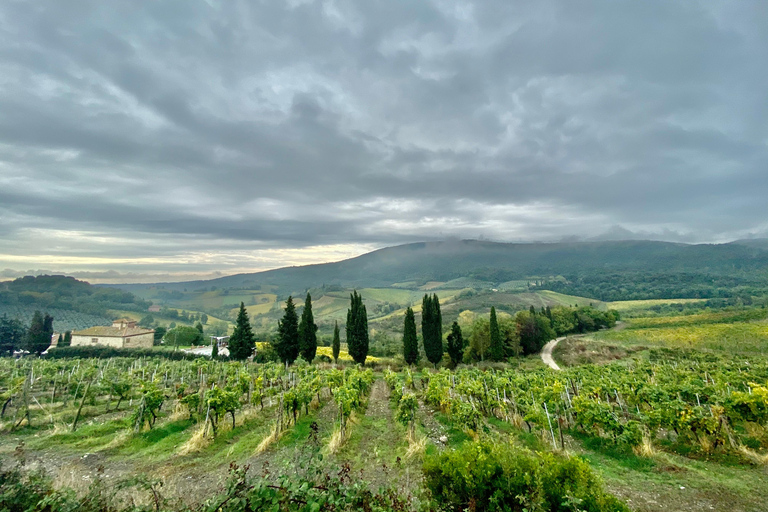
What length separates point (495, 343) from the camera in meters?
38.5

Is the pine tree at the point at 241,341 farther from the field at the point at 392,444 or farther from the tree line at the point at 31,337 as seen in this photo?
the tree line at the point at 31,337

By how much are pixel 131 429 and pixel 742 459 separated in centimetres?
1979

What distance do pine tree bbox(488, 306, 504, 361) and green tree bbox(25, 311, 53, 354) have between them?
71.4 metres

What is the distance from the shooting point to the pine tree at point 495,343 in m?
38.2

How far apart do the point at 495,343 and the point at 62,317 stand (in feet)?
497

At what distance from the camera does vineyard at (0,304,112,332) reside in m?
102

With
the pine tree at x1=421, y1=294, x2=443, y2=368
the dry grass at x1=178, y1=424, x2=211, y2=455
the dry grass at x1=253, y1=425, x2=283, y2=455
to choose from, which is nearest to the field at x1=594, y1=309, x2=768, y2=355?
the pine tree at x1=421, y1=294, x2=443, y2=368

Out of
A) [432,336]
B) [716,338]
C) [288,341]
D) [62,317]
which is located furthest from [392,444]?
[62,317]

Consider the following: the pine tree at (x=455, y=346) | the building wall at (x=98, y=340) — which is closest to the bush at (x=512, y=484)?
the pine tree at (x=455, y=346)

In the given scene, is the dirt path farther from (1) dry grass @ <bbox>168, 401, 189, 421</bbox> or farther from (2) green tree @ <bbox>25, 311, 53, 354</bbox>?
(2) green tree @ <bbox>25, 311, 53, 354</bbox>

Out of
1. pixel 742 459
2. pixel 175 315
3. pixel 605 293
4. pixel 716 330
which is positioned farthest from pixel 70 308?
pixel 605 293

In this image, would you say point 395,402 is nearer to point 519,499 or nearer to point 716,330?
point 519,499

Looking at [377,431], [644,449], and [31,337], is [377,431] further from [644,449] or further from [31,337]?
[31,337]

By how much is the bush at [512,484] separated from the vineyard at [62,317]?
447ft
